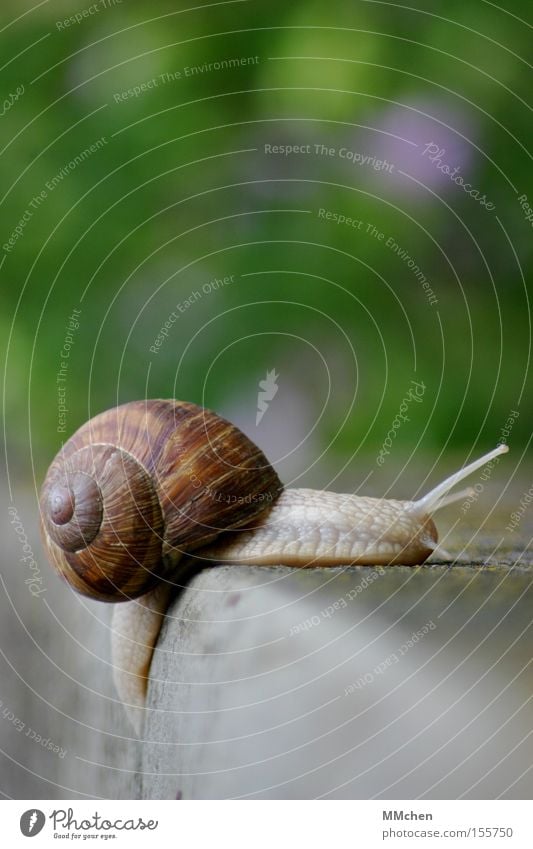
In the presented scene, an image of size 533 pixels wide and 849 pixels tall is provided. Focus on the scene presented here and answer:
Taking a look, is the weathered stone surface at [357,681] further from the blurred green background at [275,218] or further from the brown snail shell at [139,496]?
the blurred green background at [275,218]

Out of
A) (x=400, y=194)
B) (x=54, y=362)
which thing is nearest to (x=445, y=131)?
(x=400, y=194)

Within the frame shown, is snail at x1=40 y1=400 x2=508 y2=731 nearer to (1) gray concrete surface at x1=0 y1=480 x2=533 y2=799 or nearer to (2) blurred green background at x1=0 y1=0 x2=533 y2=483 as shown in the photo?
(1) gray concrete surface at x1=0 y1=480 x2=533 y2=799

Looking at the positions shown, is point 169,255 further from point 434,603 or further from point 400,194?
point 434,603

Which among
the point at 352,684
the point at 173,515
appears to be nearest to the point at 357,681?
the point at 352,684

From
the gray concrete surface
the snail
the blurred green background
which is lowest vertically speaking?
the gray concrete surface

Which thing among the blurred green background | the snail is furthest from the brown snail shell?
the blurred green background
